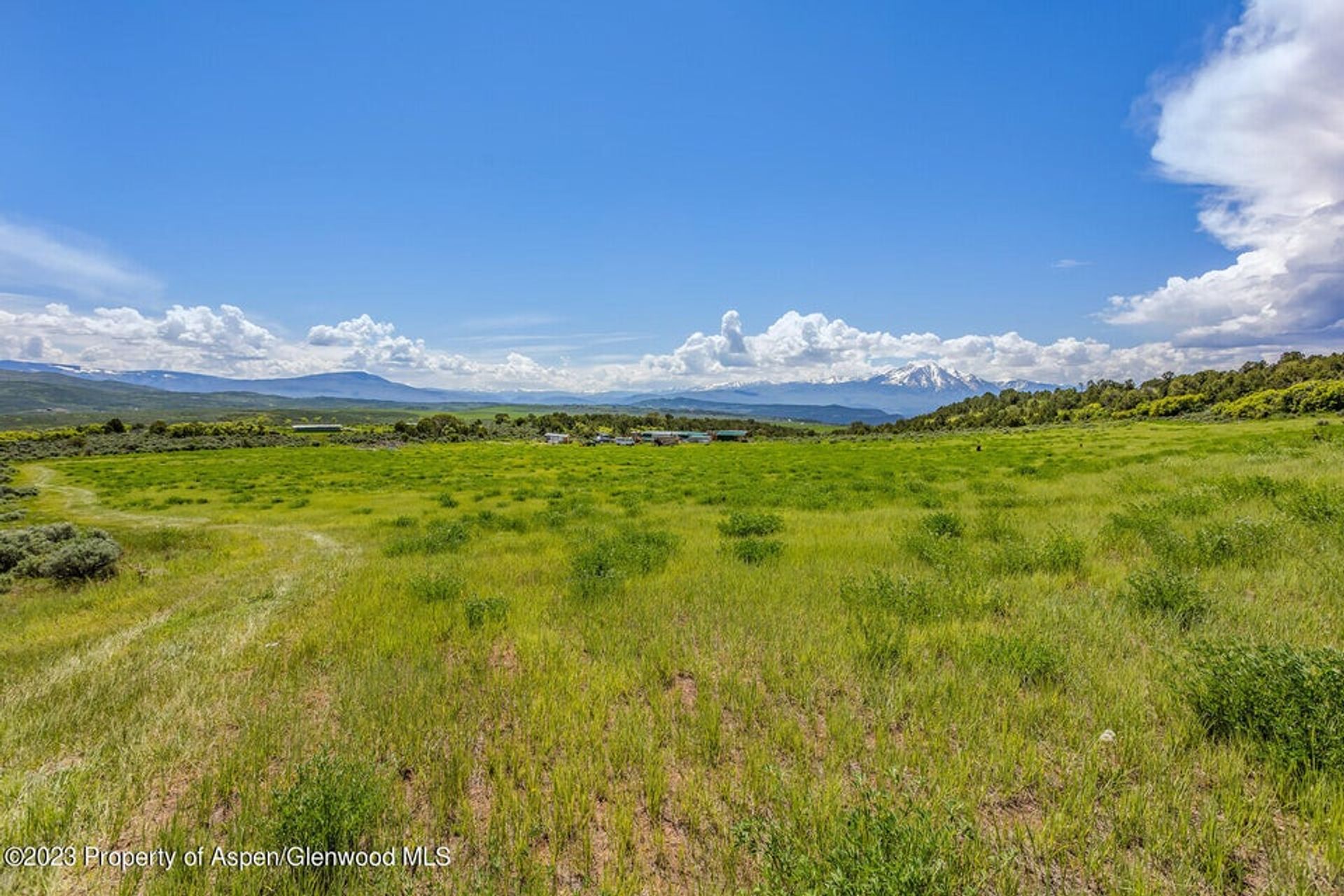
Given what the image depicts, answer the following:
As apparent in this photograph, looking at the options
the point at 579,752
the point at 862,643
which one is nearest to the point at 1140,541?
the point at 862,643

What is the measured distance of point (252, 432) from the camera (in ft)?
382

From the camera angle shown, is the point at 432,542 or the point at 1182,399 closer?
the point at 432,542

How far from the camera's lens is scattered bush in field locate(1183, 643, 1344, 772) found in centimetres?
399

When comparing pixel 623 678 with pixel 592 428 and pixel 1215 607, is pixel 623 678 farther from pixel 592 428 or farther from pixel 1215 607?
pixel 592 428

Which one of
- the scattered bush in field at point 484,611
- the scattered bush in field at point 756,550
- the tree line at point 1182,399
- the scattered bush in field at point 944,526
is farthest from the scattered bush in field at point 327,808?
the tree line at point 1182,399

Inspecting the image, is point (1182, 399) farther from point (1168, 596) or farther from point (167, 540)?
point (167, 540)

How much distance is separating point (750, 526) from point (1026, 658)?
366 inches

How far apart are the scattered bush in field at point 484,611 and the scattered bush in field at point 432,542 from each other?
21.1ft

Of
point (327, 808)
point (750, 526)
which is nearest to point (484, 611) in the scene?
point (327, 808)

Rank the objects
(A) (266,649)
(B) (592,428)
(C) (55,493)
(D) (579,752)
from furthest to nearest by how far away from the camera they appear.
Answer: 1. (B) (592,428)
2. (C) (55,493)
3. (A) (266,649)
4. (D) (579,752)

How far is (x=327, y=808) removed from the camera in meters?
4.01

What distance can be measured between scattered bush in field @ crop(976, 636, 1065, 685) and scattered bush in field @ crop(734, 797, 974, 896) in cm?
262

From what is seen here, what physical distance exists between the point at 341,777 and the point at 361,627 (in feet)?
15.5

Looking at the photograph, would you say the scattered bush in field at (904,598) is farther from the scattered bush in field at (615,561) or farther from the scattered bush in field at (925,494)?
the scattered bush in field at (925,494)
